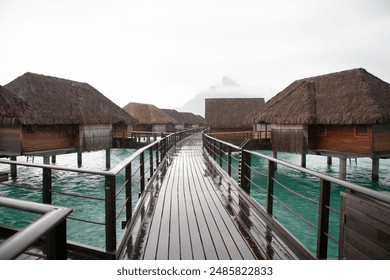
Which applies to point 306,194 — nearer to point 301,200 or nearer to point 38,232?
point 301,200

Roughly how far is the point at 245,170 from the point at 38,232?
15.6 feet

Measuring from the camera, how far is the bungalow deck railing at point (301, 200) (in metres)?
2.39

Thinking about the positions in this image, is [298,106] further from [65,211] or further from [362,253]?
[65,211]

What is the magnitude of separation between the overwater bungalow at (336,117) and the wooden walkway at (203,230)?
451 inches

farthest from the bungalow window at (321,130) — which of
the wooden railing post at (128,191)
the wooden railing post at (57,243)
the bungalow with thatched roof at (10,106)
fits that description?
the bungalow with thatched roof at (10,106)

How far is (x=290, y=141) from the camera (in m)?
16.4

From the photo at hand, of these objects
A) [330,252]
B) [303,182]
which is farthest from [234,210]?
[303,182]

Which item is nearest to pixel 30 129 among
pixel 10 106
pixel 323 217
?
pixel 10 106

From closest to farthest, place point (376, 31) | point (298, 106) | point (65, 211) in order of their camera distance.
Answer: point (65, 211) → point (376, 31) → point (298, 106)

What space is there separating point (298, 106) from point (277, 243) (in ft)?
48.4

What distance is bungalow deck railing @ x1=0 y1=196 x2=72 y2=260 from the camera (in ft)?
2.71

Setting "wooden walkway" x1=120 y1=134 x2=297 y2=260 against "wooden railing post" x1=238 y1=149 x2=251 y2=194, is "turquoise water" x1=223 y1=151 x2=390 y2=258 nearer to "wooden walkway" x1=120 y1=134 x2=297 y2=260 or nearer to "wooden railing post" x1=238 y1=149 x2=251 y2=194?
"wooden railing post" x1=238 y1=149 x2=251 y2=194

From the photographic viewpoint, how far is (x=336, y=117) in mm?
13695

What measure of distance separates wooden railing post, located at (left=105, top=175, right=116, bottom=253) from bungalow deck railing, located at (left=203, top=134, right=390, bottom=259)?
2.04 metres
